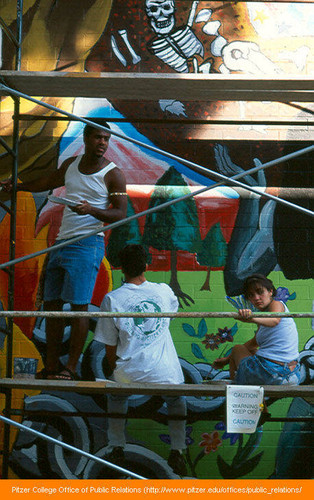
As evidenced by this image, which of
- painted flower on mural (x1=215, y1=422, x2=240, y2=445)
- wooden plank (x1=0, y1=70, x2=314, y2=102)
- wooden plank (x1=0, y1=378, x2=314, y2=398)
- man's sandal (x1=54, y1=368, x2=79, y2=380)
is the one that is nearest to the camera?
wooden plank (x1=0, y1=378, x2=314, y2=398)

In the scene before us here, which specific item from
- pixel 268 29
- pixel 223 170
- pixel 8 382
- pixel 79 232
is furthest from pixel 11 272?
pixel 268 29

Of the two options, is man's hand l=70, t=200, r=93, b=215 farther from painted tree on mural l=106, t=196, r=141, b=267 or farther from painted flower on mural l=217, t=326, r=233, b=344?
painted flower on mural l=217, t=326, r=233, b=344

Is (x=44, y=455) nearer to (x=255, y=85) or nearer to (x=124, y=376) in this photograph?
(x=124, y=376)

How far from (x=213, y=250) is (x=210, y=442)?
174 centimetres

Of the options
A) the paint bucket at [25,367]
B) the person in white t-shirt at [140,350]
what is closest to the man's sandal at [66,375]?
the paint bucket at [25,367]

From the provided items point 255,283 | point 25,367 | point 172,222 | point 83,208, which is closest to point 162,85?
point 83,208

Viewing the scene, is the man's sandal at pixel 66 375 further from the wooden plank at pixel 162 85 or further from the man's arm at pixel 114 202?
the wooden plank at pixel 162 85

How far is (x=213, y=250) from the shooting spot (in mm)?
6160

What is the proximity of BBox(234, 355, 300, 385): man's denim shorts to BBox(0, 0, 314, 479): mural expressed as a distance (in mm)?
511

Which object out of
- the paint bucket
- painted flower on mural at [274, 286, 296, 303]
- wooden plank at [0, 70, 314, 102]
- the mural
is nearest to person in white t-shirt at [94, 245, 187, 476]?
the mural

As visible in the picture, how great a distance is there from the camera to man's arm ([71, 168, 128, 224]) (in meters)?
6.06

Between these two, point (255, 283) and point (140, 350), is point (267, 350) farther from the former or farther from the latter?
point (140, 350)

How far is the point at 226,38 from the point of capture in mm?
6352

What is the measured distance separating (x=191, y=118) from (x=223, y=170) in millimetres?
593
